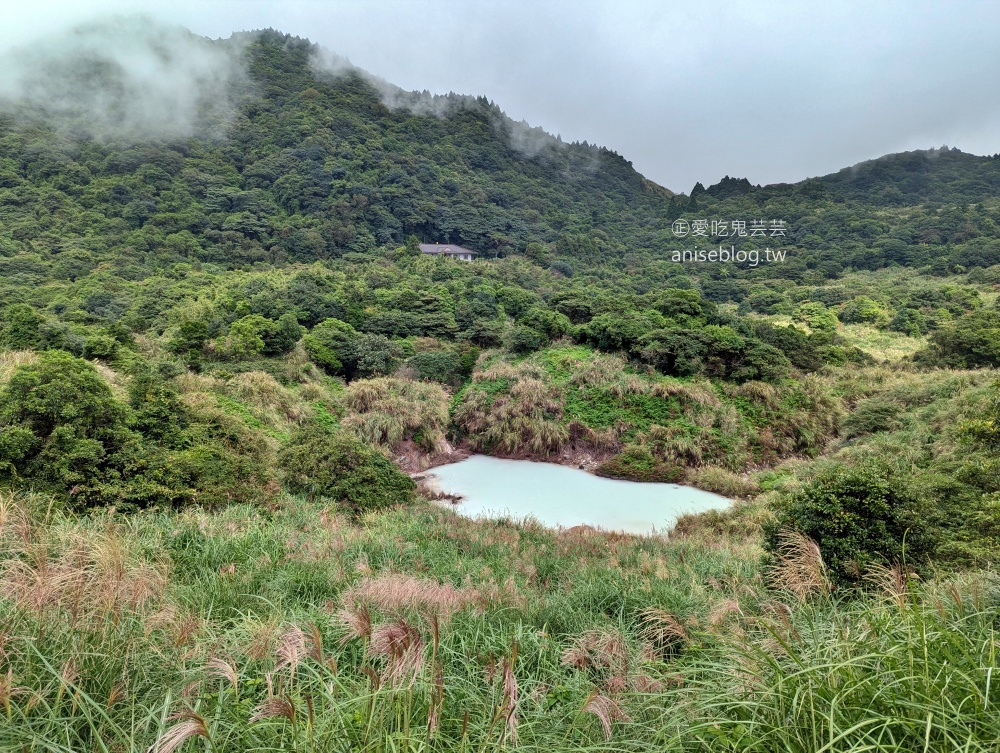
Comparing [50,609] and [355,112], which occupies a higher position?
[355,112]

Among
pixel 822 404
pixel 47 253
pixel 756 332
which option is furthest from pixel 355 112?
pixel 822 404

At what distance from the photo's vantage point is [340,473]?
840 centimetres

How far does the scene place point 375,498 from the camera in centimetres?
820

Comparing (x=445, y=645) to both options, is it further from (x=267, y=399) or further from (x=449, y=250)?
(x=449, y=250)

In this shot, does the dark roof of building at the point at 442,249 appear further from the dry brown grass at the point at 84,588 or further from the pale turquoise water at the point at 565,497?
the dry brown grass at the point at 84,588

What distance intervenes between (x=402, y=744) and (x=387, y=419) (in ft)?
42.1

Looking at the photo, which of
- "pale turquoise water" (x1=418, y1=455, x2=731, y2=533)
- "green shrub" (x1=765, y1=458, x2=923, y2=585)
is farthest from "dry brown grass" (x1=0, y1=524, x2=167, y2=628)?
"pale turquoise water" (x1=418, y1=455, x2=731, y2=533)

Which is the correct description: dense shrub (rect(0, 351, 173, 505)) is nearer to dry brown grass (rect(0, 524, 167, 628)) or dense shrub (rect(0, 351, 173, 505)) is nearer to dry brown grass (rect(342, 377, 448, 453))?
dry brown grass (rect(0, 524, 167, 628))

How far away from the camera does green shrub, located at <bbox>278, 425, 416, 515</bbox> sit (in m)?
8.06

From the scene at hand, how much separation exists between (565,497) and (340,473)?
5.42 metres

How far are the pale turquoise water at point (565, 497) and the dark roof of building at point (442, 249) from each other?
116 ft

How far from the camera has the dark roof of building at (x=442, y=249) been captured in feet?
153

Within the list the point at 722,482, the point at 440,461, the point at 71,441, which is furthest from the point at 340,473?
the point at 722,482

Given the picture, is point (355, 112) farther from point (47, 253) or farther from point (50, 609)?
point (50, 609)
